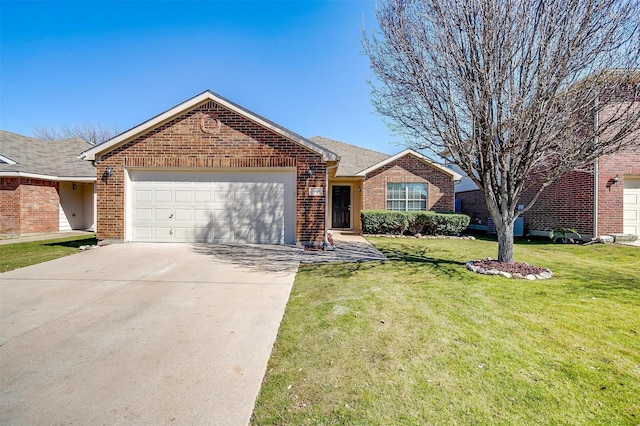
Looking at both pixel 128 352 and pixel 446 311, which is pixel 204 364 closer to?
pixel 128 352

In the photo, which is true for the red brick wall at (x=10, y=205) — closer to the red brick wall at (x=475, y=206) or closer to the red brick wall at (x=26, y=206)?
the red brick wall at (x=26, y=206)

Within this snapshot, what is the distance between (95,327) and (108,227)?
7059mm

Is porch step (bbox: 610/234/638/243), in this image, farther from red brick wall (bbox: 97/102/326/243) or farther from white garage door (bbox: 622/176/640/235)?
red brick wall (bbox: 97/102/326/243)

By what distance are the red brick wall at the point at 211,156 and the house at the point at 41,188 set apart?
6.12 m

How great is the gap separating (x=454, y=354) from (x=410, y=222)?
11127 millimetres

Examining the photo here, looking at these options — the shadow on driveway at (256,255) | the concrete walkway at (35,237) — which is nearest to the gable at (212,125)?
the shadow on driveway at (256,255)

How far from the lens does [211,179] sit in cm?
951

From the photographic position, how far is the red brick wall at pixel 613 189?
1104 cm

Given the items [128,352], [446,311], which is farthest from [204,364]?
[446,311]

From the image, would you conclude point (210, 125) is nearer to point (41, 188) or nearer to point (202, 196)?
point (202, 196)

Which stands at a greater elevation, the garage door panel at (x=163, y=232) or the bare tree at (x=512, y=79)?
the bare tree at (x=512, y=79)

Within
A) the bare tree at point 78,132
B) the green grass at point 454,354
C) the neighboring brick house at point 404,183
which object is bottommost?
the green grass at point 454,354

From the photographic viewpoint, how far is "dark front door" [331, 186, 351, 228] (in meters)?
15.9

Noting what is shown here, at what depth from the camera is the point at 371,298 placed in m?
4.59
